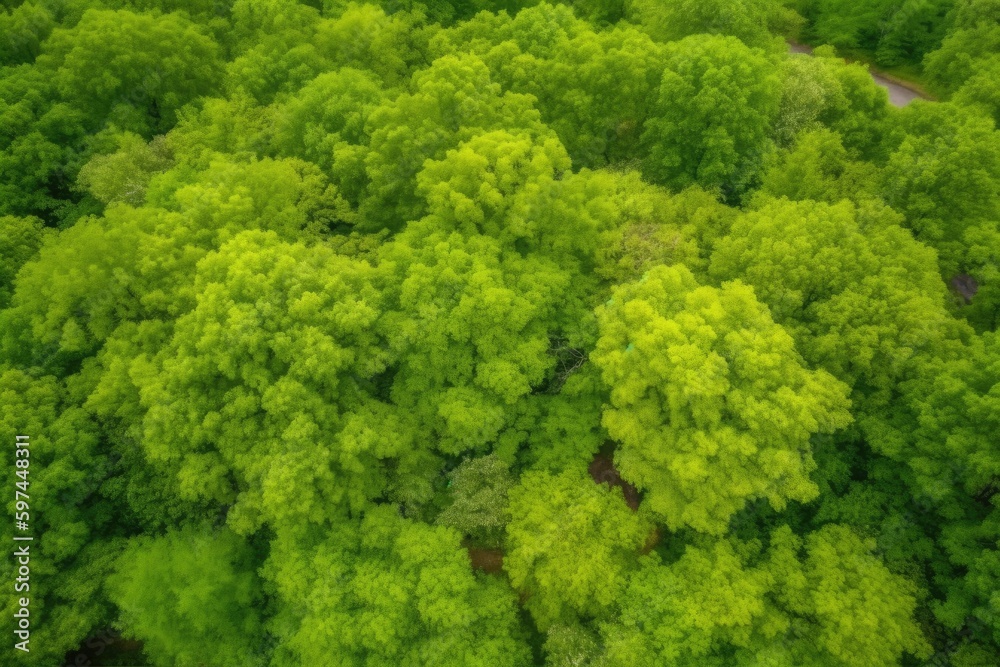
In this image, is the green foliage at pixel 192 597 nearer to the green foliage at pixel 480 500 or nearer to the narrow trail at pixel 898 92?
the green foliage at pixel 480 500

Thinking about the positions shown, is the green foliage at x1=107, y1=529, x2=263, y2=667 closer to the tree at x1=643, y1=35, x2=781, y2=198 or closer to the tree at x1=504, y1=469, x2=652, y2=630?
the tree at x1=504, y1=469, x2=652, y2=630

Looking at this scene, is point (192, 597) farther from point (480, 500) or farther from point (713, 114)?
point (713, 114)

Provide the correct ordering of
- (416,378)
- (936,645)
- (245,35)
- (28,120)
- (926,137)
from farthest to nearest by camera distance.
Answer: (245,35) < (28,120) < (926,137) < (416,378) < (936,645)

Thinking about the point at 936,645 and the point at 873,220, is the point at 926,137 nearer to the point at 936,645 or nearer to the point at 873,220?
the point at 873,220

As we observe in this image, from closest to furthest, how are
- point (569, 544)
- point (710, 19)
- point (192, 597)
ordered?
1. point (569, 544)
2. point (192, 597)
3. point (710, 19)

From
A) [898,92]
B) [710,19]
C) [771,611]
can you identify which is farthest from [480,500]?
[898,92]

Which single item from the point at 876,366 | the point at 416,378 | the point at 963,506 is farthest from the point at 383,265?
the point at 963,506

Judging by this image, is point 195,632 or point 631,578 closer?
point 631,578

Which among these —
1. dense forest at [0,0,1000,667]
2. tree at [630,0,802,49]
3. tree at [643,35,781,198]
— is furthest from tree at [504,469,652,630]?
tree at [630,0,802,49]
